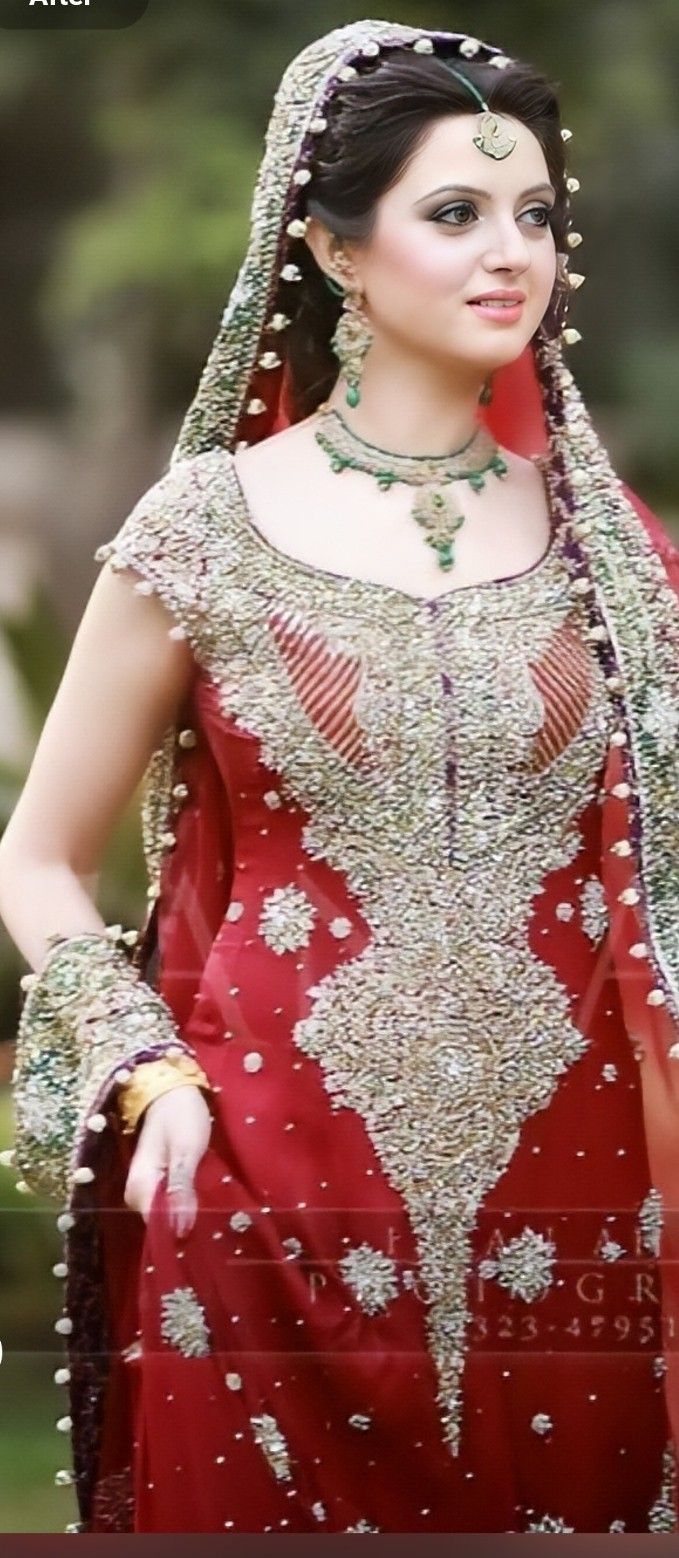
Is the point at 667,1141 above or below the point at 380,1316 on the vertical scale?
above

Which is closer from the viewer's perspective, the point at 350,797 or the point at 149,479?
the point at 350,797

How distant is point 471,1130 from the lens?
1.56m

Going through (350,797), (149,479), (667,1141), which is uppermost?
(149,479)

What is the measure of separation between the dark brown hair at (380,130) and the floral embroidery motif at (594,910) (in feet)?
1.67

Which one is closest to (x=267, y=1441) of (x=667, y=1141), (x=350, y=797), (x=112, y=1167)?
(x=112, y=1167)

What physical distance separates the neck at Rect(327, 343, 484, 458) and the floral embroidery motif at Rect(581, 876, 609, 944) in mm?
385

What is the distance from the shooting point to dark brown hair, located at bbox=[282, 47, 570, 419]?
1.52 meters

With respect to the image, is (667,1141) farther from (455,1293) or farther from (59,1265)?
(59,1265)

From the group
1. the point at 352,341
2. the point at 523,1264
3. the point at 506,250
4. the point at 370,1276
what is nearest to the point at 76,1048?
the point at 370,1276

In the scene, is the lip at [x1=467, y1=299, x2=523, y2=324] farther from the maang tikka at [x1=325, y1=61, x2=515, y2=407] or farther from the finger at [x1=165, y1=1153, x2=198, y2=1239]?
the finger at [x1=165, y1=1153, x2=198, y2=1239]

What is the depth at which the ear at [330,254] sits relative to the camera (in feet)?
5.15

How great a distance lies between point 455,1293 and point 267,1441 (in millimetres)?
198

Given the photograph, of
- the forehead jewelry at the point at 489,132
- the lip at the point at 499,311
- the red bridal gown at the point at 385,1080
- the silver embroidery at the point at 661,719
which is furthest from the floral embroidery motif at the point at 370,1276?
the forehead jewelry at the point at 489,132

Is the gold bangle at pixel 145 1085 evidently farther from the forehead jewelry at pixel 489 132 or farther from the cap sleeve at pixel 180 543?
the forehead jewelry at pixel 489 132
